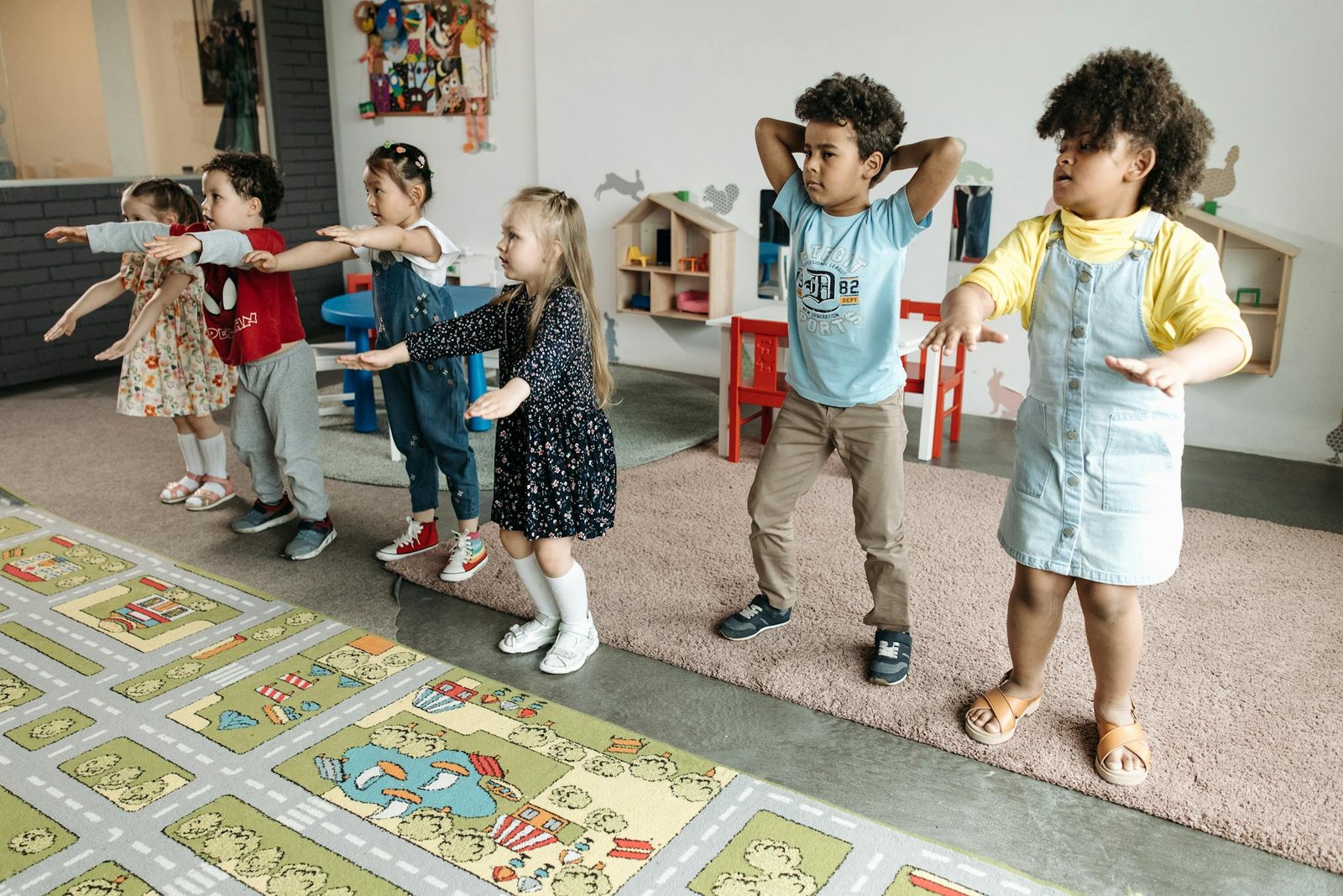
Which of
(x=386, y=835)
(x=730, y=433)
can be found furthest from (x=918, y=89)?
(x=386, y=835)

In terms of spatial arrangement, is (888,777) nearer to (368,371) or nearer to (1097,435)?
(1097,435)

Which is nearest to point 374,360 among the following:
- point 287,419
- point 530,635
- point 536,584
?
point 536,584

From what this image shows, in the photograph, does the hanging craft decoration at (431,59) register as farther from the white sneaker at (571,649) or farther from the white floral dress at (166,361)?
the white sneaker at (571,649)

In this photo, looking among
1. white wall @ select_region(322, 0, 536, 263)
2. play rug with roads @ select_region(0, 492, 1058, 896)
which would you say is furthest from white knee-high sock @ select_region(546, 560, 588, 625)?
white wall @ select_region(322, 0, 536, 263)

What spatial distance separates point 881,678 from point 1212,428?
2.44 m

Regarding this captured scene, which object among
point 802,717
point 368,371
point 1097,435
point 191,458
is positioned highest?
point 1097,435

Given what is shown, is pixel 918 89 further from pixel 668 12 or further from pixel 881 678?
pixel 881 678

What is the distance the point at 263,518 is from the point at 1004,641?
6.92 ft

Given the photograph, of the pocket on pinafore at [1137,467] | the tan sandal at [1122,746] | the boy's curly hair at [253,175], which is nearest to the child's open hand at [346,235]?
the boy's curly hair at [253,175]

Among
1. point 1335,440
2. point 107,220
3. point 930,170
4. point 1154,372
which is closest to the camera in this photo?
point 1154,372

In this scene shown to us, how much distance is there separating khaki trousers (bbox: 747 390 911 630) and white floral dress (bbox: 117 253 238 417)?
192 centimetres

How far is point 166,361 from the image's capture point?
319cm

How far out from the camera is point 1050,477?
5.91 ft

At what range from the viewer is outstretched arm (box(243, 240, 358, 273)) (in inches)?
96.7
